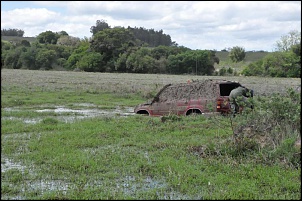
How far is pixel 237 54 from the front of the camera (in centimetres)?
9000

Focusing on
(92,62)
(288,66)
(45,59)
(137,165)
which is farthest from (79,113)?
(45,59)

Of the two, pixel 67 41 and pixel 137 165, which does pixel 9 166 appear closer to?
→ pixel 137 165

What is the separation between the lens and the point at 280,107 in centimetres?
861

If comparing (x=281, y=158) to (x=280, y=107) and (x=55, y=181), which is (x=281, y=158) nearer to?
(x=280, y=107)

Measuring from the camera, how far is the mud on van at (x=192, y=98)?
47.0 ft

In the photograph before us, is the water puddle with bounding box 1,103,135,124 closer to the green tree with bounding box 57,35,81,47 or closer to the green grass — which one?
the green grass

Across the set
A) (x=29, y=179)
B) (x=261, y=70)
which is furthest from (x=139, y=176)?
(x=261, y=70)

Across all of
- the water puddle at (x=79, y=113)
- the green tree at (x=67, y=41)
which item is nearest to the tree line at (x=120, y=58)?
the green tree at (x=67, y=41)

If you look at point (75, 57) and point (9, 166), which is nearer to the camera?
point (9, 166)

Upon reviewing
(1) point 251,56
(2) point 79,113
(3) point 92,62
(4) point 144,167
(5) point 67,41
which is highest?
(5) point 67,41

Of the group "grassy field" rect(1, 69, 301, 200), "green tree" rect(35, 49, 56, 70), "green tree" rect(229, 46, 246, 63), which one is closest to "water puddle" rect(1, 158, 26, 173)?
"grassy field" rect(1, 69, 301, 200)

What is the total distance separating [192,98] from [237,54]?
7821cm

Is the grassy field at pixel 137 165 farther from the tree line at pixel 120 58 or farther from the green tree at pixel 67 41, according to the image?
the green tree at pixel 67 41

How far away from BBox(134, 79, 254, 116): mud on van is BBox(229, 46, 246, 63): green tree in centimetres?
7714
